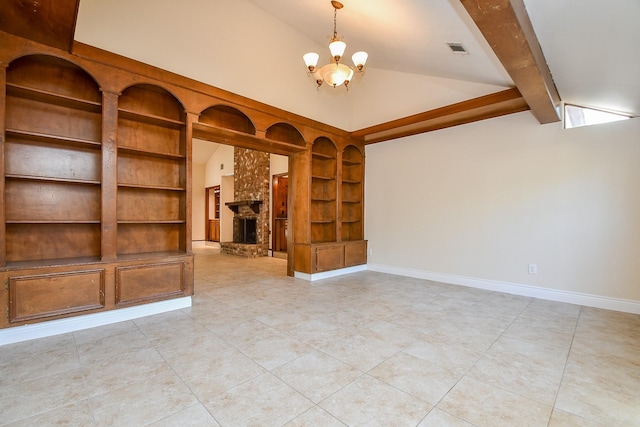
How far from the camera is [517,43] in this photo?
226cm

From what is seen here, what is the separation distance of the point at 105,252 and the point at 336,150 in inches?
165

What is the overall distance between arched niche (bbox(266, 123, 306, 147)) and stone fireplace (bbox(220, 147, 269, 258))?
331 centimetres

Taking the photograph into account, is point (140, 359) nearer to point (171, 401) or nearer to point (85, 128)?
point (171, 401)

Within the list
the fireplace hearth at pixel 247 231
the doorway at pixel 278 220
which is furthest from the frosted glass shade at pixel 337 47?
the fireplace hearth at pixel 247 231

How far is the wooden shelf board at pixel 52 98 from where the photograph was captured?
2837mm

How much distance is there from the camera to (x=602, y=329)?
3.05 m

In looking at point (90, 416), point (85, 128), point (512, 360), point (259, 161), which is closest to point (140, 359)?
point (90, 416)

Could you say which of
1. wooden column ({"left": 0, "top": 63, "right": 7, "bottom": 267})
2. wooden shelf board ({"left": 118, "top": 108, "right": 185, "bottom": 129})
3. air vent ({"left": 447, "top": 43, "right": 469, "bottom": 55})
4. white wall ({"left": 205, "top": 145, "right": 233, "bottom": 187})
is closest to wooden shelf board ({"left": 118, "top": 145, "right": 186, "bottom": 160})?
wooden shelf board ({"left": 118, "top": 108, "right": 185, "bottom": 129})

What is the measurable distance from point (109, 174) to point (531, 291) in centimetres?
579

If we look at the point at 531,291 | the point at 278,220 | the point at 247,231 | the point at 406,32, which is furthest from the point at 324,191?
the point at 531,291

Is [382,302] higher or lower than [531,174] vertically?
lower

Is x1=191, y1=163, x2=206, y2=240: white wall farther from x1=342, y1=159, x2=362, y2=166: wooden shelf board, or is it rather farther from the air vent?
the air vent

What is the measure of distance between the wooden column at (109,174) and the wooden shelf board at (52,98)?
0.14 metres

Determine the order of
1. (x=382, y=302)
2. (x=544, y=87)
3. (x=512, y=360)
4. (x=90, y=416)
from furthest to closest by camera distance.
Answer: (x=382, y=302) → (x=544, y=87) → (x=512, y=360) → (x=90, y=416)
